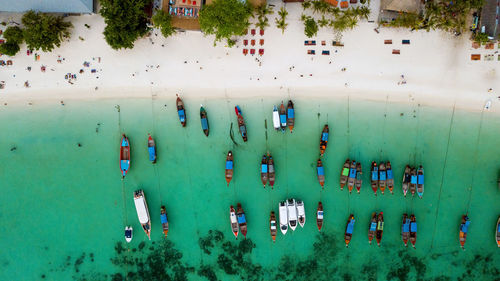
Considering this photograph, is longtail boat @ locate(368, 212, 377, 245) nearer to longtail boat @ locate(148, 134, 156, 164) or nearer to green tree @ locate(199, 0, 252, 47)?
green tree @ locate(199, 0, 252, 47)

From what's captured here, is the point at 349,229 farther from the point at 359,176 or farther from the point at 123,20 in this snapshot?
the point at 123,20

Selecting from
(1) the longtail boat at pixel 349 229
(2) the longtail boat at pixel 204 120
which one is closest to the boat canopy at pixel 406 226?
(1) the longtail boat at pixel 349 229

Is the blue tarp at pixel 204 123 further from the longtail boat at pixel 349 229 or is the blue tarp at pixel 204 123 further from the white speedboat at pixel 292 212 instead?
the longtail boat at pixel 349 229

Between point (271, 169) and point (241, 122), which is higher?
point (241, 122)

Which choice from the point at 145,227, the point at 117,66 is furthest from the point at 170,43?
the point at 145,227

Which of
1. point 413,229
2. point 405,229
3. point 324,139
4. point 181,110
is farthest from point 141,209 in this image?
point 413,229

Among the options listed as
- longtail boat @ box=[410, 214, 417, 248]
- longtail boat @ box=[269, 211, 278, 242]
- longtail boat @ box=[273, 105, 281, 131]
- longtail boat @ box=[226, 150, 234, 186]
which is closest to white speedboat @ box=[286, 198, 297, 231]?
longtail boat @ box=[269, 211, 278, 242]
